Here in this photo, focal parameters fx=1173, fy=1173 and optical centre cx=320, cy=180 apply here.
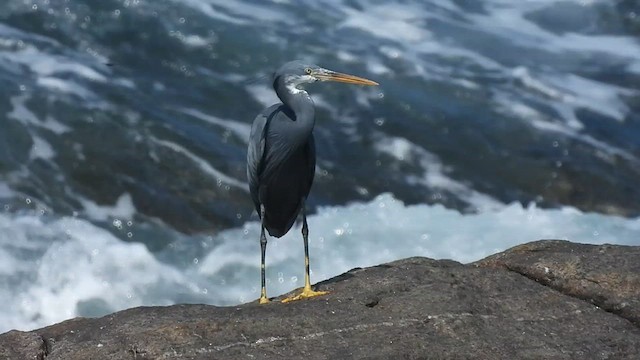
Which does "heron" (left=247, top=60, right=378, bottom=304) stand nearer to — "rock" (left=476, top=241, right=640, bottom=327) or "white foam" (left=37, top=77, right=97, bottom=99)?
"rock" (left=476, top=241, right=640, bottom=327)

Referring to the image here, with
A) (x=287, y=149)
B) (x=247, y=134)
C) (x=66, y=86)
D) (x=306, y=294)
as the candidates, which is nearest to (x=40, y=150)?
(x=66, y=86)

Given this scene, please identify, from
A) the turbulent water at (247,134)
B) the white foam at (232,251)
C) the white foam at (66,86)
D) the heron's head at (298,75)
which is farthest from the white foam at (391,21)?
the heron's head at (298,75)

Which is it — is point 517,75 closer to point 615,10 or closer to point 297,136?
point 615,10

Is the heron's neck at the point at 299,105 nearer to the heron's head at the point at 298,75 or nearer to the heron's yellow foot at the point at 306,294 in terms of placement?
the heron's head at the point at 298,75

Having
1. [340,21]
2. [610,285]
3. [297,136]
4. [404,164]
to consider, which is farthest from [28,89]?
[610,285]

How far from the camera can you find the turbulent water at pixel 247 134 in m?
10.3

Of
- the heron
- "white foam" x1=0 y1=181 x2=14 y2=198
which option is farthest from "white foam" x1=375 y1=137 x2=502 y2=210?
the heron

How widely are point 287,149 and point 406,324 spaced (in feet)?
4.46

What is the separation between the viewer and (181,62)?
579 inches

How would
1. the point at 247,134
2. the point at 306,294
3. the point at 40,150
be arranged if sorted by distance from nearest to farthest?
the point at 306,294, the point at 40,150, the point at 247,134

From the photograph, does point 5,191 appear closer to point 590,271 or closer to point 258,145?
point 258,145

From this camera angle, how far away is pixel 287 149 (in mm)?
6293

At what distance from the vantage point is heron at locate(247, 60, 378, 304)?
6242 millimetres

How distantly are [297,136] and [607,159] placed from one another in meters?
7.39
